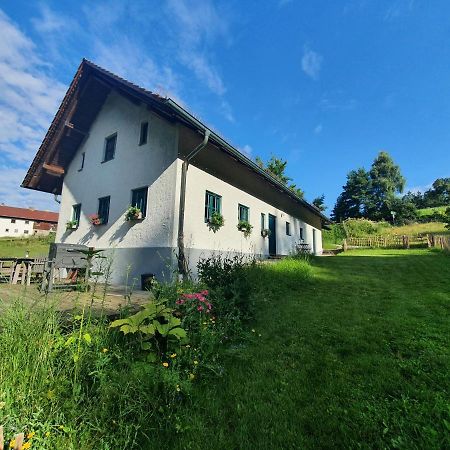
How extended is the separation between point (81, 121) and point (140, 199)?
5.80 m

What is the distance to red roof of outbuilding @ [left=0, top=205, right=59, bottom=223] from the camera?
5665 cm

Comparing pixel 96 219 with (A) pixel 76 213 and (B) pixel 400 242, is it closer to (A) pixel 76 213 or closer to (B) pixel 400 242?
(A) pixel 76 213

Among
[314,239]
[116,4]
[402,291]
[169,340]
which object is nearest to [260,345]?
[169,340]

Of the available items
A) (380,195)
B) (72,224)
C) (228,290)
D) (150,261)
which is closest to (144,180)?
(150,261)

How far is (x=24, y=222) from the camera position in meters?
58.8

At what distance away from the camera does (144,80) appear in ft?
28.0

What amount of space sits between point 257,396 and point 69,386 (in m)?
1.69

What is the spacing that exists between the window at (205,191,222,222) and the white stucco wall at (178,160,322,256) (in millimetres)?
190

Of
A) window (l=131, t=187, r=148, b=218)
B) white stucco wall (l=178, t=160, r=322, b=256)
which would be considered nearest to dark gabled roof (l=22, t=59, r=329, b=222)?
white stucco wall (l=178, t=160, r=322, b=256)

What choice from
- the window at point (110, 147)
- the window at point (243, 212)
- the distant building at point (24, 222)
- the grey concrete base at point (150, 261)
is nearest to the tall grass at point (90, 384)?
the grey concrete base at point (150, 261)

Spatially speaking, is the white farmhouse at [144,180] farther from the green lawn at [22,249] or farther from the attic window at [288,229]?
the green lawn at [22,249]

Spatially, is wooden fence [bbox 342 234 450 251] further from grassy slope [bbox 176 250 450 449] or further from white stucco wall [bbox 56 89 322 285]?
grassy slope [bbox 176 250 450 449]

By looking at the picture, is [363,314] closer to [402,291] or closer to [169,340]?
[402,291]

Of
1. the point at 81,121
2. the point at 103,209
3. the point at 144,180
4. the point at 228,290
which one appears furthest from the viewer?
the point at 81,121
